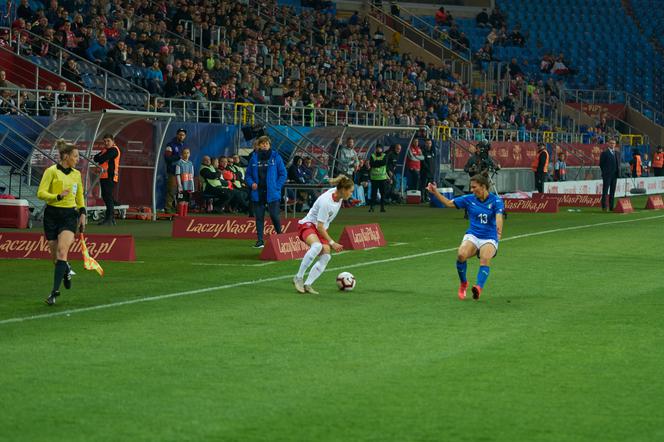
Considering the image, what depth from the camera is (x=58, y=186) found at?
589 inches

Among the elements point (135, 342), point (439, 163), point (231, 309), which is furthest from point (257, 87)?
point (135, 342)

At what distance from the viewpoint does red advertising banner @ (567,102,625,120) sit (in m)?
65.1

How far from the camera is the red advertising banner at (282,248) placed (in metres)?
20.6

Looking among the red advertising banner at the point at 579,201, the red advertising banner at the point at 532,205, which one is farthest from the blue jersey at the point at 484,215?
the red advertising banner at the point at 579,201

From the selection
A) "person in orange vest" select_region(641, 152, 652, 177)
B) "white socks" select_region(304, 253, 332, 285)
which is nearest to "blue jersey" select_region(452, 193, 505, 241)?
"white socks" select_region(304, 253, 332, 285)

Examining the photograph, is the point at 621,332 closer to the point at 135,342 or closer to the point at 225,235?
the point at 135,342

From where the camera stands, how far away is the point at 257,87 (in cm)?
4150

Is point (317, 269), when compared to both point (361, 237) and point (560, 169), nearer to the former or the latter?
point (361, 237)

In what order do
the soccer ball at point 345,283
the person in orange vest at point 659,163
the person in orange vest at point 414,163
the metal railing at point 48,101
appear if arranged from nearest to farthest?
the soccer ball at point 345,283 < the metal railing at point 48,101 < the person in orange vest at point 414,163 < the person in orange vest at point 659,163

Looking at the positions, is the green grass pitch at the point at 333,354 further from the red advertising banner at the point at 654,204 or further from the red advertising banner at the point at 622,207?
the red advertising banner at the point at 654,204

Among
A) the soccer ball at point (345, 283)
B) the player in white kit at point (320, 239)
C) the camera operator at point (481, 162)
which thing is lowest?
the soccer ball at point (345, 283)

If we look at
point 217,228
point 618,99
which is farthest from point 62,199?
point 618,99

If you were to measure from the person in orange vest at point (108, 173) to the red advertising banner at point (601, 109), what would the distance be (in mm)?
40778

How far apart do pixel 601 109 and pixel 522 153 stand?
53.2 ft
